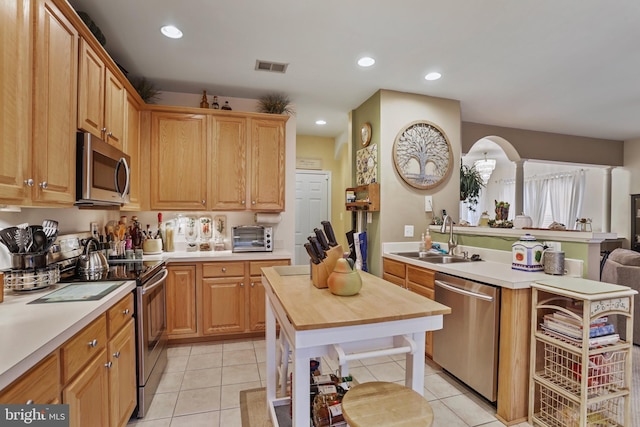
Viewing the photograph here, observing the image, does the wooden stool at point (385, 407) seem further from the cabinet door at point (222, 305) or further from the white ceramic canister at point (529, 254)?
the cabinet door at point (222, 305)

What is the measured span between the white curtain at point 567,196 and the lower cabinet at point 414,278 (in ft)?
17.6

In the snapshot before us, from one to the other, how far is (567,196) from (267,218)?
254 inches

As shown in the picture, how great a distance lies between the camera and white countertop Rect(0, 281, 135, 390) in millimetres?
948

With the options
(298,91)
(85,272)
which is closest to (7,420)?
(85,272)

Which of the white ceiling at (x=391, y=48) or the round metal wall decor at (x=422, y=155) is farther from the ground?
the white ceiling at (x=391, y=48)

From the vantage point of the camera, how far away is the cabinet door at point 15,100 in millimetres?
1294

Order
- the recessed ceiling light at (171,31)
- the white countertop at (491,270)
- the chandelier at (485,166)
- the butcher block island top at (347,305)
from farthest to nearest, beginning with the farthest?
1. the chandelier at (485,166)
2. the recessed ceiling light at (171,31)
3. the white countertop at (491,270)
4. the butcher block island top at (347,305)

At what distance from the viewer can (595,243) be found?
2104 mm

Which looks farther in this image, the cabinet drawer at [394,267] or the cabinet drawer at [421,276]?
the cabinet drawer at [394,267]

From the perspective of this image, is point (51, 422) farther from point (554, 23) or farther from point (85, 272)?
point (554, 23)

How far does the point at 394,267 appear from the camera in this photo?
3295mm

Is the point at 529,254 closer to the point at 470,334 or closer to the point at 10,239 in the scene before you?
the point at 470,334

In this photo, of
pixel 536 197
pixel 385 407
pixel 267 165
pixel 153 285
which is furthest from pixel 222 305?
pixel 536 197

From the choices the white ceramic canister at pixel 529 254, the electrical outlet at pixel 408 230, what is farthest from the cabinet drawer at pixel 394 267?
the white ceramic canister at pixel 529 254
